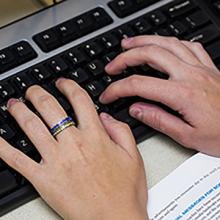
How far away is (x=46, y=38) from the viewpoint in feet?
2.41

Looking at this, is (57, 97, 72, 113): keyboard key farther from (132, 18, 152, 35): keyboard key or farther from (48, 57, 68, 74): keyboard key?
(132, 18, 152, 35): keyboard key

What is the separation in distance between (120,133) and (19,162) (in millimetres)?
126

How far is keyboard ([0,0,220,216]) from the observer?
66cm

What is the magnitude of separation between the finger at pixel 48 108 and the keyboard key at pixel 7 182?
0.07m

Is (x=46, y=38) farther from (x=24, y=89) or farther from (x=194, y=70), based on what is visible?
(x=194, y=70)

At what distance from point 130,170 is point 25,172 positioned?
4.7 inches

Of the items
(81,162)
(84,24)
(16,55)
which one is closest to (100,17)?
(84,24)

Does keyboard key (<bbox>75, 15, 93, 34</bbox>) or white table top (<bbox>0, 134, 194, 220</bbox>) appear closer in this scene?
white table top (<bbox>0, 134, 194, 220</bbox>)

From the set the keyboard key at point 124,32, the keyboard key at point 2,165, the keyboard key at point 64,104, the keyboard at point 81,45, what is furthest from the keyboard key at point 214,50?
the keyboard key at point 2,165

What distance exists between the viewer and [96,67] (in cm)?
72

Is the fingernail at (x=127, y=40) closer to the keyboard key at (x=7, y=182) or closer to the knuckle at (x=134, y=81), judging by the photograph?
the knuckle at (x=134, y=81)

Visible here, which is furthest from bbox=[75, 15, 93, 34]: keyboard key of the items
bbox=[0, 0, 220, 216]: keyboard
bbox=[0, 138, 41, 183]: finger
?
bbox=[0, 138, 41, 183]: finger

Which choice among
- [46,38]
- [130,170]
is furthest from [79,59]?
[130,170]

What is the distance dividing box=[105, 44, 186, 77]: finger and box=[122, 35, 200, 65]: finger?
15 millimetres
